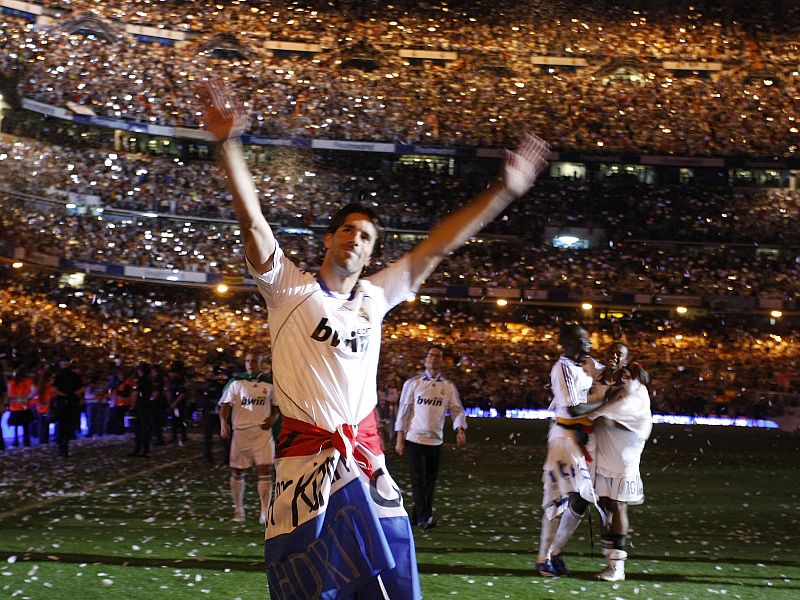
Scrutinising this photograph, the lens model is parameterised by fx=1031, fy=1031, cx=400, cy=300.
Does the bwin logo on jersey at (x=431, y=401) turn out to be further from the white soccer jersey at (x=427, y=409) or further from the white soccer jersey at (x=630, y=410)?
the white soccer jersey at (x=630, y=410)

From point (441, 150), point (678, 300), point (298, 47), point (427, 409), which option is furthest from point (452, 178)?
point (427, 409)

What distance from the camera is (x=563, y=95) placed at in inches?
1980

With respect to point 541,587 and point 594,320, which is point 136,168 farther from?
point 541,587

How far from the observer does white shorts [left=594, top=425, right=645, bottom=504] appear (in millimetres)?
9484

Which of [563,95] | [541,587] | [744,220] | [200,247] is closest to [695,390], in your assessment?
[744,220]

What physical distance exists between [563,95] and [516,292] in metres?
11.6

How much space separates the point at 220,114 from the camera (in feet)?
11.1

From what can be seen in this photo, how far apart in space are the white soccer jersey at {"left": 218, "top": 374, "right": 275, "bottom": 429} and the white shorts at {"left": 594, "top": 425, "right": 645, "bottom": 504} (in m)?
4.40

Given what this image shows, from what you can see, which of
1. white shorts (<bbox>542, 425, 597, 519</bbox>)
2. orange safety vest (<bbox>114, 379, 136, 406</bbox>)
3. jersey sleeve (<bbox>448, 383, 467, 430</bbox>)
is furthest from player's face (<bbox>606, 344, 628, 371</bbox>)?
orange safety vest (<bbox>114, 379, 136, 406</bbox>)

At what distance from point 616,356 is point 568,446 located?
1.24 meters

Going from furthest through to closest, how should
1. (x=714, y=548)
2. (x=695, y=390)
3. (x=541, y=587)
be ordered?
(x=695, y=390) → (x=714, y=548) → (x=541, y=587)

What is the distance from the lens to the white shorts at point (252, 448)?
39.7 feet

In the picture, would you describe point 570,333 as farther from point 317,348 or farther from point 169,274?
point 169,274

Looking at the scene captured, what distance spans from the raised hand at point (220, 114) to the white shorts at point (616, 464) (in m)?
6.81
